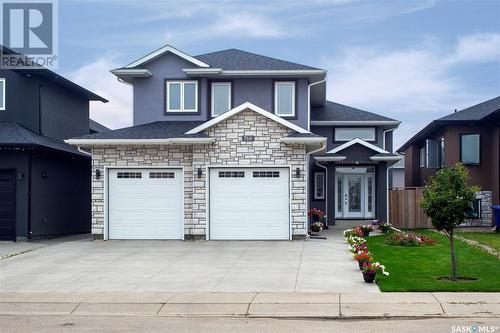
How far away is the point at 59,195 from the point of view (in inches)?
946

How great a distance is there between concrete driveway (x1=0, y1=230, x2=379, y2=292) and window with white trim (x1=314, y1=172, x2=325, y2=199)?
26.2 ft

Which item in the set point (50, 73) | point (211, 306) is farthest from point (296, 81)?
point (211, 306)

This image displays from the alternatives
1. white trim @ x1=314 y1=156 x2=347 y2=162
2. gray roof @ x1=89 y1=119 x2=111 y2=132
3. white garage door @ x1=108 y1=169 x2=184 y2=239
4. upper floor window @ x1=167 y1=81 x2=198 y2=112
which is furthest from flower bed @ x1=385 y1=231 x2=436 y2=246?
gray roof @ x1=89 y1=119 x2=111 y2=132

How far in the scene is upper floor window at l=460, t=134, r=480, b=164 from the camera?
26.3 metres

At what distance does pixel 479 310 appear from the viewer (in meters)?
9.92

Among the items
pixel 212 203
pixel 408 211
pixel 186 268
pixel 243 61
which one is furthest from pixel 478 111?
pixel 186 268

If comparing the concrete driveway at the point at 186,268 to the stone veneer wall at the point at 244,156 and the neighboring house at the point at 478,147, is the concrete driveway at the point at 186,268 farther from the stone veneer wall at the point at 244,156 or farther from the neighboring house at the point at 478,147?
the neighboring house at the point at 478,147

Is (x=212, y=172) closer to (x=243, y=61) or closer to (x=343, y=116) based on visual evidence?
(x=243, y=61)

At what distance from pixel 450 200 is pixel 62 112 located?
1800 centimetres

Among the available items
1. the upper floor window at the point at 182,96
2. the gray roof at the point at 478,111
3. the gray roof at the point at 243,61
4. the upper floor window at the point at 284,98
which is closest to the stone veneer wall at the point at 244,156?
the upper floor window at the point at 284,98

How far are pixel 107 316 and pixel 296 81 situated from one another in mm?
14563

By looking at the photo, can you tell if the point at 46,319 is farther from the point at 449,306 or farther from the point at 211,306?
the point at 449,306

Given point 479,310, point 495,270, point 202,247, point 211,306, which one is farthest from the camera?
point 202,247

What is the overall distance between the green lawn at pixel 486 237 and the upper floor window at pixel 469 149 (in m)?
4.10
